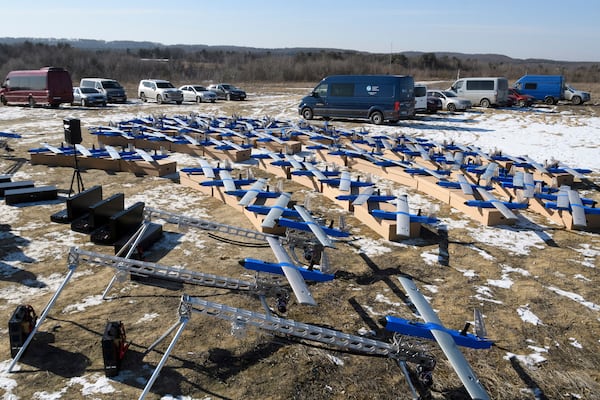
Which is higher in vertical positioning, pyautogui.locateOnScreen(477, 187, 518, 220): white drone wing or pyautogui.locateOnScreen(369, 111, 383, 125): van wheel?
pyautogui.locateOnScreen(369, 111, 383, 125): van wheel

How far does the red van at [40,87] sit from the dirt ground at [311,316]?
1912cm

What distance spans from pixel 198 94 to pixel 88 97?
7.00 m

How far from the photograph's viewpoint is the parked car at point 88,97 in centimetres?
2648

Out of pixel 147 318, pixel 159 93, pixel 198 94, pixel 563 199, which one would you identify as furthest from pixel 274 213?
pixel 198 94

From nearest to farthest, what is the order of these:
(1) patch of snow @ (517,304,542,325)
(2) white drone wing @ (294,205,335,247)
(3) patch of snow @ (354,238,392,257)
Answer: (1) patch of snow @ (517,304,542,325)
(2) white drone wing @ (294,205,335,247)
(3) patch of snow @ (354,238,392,257)

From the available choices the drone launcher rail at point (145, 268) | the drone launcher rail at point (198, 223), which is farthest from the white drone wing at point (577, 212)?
the drone launcher rail at point (145, 268)

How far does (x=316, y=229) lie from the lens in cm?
623

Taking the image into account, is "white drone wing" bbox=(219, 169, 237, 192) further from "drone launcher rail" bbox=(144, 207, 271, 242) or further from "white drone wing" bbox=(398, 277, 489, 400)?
"white drone wing" bbox=(398, 277, 489, 400)

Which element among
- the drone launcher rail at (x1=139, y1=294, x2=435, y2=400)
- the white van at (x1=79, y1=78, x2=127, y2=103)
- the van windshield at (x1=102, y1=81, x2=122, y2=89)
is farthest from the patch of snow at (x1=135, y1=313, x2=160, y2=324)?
the van windshield at (x1=102, y1=81, x2=122, y2=89)

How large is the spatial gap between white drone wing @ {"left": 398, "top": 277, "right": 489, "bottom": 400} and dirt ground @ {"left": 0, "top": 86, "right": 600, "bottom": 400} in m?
0.39

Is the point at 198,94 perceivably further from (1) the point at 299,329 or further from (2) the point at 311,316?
(1) the point at 299,329

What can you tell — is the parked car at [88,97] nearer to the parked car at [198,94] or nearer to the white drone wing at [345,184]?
the parked car at [198,94]

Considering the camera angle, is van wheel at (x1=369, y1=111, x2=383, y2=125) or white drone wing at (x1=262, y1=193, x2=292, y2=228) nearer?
white drone wing at (x1=262, y1=193, x2=292, y2=228)

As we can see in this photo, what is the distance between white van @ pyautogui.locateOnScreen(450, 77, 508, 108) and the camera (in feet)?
88.2
